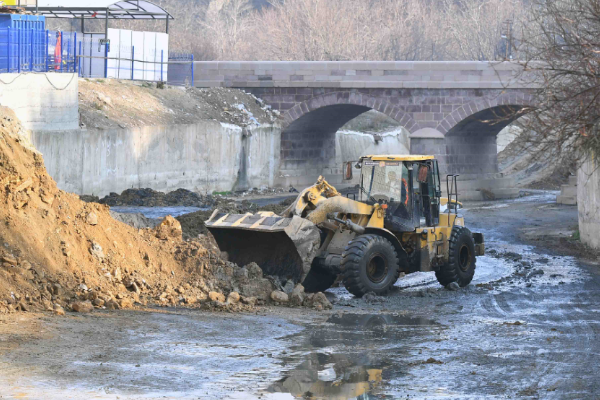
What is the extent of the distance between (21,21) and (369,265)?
15.6 meters

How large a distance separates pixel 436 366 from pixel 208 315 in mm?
3325

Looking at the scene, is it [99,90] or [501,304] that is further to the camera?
[99,90]

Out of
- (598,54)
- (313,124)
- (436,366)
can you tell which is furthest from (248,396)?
(313,124)

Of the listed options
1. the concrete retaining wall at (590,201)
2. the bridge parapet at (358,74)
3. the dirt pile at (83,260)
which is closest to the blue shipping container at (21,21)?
the dirt pile at (83,260)

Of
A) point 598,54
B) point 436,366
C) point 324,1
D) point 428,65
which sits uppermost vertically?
point 324,1

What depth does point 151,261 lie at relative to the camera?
476 inches

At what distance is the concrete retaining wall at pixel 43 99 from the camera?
73.6ft

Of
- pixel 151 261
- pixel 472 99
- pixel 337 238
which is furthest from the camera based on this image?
pixel 472 99

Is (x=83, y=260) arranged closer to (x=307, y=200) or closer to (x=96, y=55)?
(x=307, y=200)

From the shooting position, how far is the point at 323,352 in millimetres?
9445

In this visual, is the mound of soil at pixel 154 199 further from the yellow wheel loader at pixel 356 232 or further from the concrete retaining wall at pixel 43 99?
the yellow wheel loader at pixel 356 232

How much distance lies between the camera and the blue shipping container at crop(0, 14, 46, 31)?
2362 cm

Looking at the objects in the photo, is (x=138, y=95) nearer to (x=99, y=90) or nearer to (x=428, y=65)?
(x=99, y=90)

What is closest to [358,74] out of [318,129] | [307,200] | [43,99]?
[318,129]
